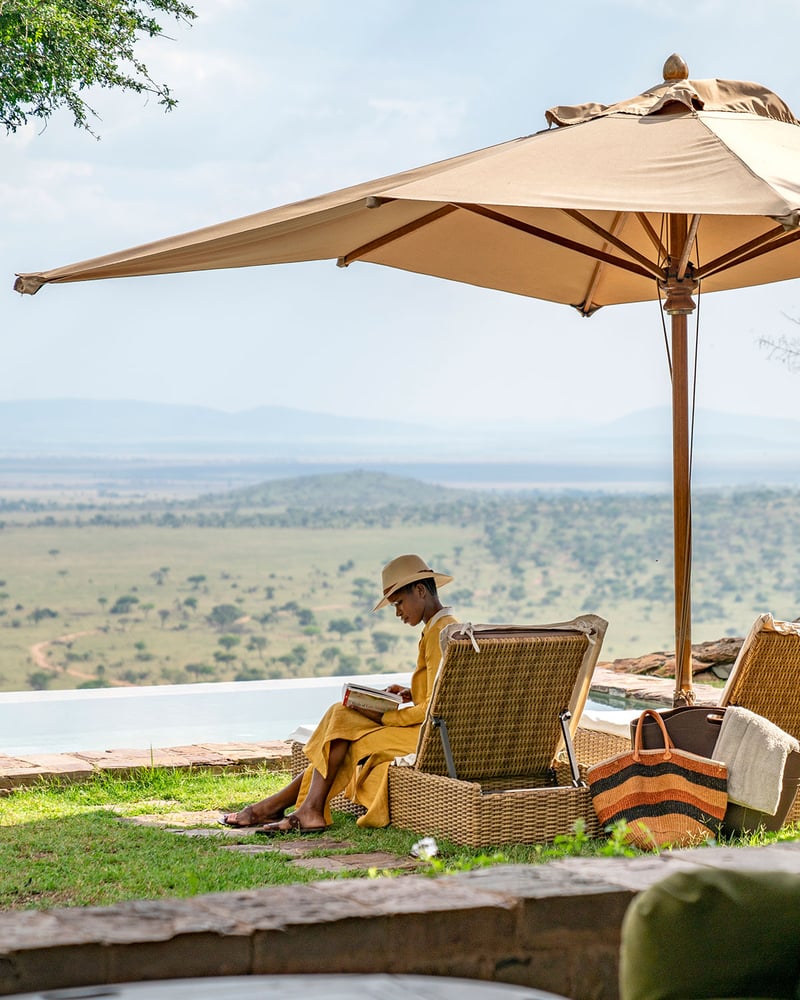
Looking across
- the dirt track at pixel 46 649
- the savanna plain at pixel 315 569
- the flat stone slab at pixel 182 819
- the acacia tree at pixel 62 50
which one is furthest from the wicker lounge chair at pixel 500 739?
the dirt track at pixel 46 649

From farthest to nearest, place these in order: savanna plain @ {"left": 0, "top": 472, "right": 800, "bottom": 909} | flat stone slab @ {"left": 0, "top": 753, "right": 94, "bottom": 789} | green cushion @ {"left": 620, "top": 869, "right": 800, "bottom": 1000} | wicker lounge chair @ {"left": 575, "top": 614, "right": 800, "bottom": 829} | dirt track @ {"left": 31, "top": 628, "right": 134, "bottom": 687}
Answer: savanna plain @ {"left": 0, "top": 472, "right": 800, "bottom": 909}, dirt track @ {"left": 31, "top": 628, "right": 134, "bottom": 687}, flat stone slab @ {"left": 0, "top": 753, "right": 94, "bottom": 789}, wicker lounge chair @ {"left": 575, "top": 614, "right": 800, "bottom": 829}, green cushion @ {"left": 620, "top": 869, "right": 800, "bottom": 1000}

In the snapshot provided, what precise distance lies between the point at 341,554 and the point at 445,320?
1592 cm

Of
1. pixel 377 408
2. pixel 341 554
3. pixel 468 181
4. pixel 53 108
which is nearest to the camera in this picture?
pixel 468 181

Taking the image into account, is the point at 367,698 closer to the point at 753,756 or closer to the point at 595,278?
the point at 753,756

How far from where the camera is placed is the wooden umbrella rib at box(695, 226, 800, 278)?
4.86 meters

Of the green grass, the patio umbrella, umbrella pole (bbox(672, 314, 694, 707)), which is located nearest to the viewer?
the green grass

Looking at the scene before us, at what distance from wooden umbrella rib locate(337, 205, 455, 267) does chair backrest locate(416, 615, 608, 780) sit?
176 centimetres

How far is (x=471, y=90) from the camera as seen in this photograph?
53.0 metres

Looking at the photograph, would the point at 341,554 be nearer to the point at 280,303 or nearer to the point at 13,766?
the point at 280,303

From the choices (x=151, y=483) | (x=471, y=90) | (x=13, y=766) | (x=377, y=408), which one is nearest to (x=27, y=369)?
(x=151, y=483)

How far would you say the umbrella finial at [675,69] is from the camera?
4777 mm

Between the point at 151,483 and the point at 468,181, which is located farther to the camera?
the point at 151,483

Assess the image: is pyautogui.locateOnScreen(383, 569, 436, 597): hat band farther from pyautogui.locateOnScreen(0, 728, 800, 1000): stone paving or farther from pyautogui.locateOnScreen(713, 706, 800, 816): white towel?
pyautogui.locateOnScreen(0, 728, 800, 1000): stone paving

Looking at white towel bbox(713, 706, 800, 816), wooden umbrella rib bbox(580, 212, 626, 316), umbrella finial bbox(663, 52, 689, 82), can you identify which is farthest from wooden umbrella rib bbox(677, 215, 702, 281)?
white towel bbox(713, 706, 800, 816)
